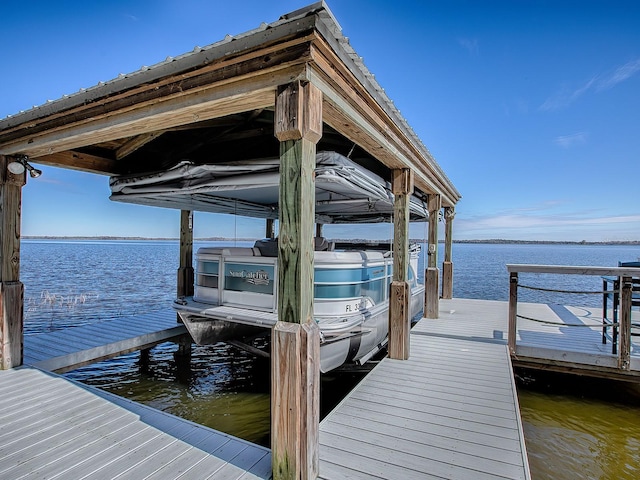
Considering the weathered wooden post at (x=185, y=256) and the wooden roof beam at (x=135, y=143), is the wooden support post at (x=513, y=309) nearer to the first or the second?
the wooden roof beam at (x=135, y=143)

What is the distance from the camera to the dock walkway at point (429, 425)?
2.12m

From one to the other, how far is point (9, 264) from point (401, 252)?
4.60 meters

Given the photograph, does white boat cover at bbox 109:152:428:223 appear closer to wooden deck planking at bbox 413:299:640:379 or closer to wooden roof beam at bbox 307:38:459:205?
wooden roof beam at bbox 307:38:459:205

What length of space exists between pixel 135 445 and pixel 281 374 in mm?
1396

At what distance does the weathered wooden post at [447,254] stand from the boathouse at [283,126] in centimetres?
509

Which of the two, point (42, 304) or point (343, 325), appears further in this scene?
point (42, 304)

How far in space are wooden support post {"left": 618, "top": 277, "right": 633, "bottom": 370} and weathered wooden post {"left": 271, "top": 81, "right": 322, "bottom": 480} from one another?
4.10 metres

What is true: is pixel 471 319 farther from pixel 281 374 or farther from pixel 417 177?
pixel 281 374

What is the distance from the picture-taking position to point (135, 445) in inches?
94.0

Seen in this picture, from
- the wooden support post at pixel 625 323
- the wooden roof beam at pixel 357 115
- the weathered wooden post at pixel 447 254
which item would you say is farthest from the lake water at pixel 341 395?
the weathered wooden post at pixel 447 254

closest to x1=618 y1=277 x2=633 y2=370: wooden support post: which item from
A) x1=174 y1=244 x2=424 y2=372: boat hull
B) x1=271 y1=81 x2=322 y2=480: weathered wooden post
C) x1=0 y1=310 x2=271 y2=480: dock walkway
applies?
x1=174 y1=244 x2=424 y2=372: boat hull

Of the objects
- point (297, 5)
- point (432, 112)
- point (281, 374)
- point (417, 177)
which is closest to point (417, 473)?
point (281, 374)

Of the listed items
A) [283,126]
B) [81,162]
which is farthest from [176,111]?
[81,162]

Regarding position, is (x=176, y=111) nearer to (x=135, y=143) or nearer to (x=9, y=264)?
(x=135, y=143)
